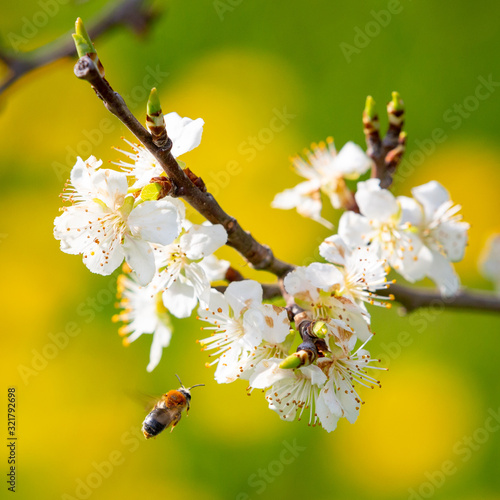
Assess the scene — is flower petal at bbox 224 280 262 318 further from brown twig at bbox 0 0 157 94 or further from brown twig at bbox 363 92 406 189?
brown twig at bbox 0 0 157 94

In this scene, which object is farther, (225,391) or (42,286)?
(42,286)

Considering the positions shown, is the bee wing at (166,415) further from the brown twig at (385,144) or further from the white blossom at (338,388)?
the brown twig at (385,144)

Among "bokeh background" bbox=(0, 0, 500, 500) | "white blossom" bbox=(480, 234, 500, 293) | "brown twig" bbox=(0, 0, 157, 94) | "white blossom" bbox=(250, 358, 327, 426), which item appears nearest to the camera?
"white blossom" bbox=(250, 358, 327, 426)

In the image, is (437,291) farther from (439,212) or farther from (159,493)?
(159,493)

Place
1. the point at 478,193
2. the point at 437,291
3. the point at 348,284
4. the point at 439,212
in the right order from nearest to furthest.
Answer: the point at 348,284 < the point at 439,212 < the point at 437,291 < the point at 478,193

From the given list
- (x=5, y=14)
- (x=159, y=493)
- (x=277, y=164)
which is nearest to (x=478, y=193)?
(x=277, y=164)

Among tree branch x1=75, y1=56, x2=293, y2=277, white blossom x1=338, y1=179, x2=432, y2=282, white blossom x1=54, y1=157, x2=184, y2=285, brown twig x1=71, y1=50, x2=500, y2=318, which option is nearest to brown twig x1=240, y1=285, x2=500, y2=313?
brown twig x1=71, y1=50, x2=500, y2=318
